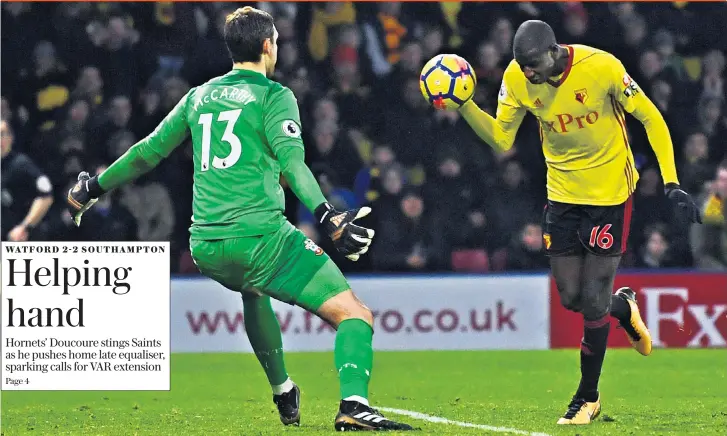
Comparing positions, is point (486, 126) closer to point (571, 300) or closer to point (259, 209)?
point (571, 300)

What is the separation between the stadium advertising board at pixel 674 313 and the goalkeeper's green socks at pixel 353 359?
8253 mm

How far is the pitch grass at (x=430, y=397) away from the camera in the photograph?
809 centimetres

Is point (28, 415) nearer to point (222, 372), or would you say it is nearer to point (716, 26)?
point (222, 372)

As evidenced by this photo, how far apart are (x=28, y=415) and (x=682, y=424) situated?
4.07 m

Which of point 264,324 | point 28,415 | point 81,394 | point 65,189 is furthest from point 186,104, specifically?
point 65,189

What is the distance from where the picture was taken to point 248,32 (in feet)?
23.7

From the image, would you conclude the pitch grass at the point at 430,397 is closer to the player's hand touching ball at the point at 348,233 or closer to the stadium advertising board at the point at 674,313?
the stadium advertising board at the point at 674,313

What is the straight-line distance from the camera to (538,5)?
17.4 metres

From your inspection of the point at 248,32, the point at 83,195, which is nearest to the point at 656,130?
the point at 248,32

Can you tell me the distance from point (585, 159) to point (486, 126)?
617 millimetres

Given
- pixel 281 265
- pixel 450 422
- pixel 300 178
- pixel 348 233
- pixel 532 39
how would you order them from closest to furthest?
1. pixel 348 233
2. pixel 300 178
3. pixel 281 265
4. pixel 532 39
5. pixel 450 422

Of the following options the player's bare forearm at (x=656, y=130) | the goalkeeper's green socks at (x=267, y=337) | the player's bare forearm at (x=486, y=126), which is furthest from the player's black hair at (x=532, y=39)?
the goalkeeper's green socks at (x=267, y=337)

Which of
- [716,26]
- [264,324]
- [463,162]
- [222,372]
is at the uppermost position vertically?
[716,26]

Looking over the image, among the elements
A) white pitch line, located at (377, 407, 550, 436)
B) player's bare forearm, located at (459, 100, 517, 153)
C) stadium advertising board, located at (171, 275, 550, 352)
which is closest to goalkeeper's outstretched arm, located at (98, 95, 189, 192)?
player's bare forearm, located at (459, 100, 517, 153)
